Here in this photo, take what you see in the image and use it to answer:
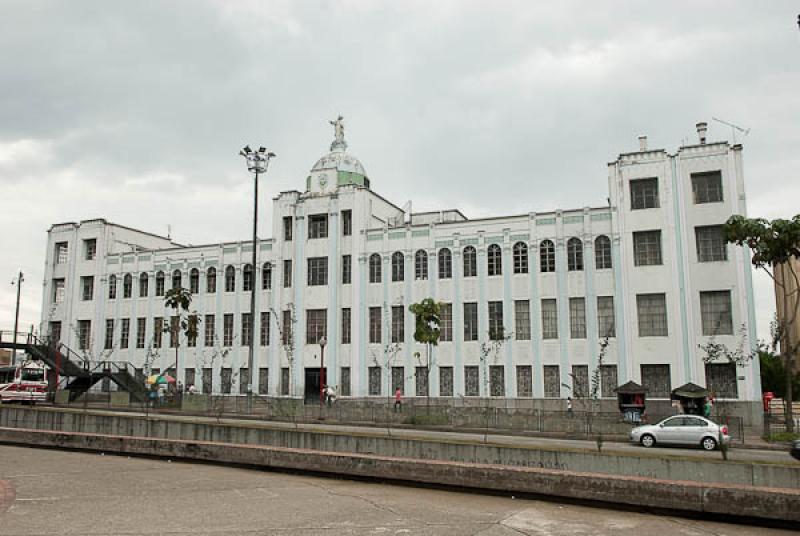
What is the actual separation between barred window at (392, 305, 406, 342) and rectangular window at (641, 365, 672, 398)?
14965mm

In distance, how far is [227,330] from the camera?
165 feet

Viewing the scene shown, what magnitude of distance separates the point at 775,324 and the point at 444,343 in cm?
1887

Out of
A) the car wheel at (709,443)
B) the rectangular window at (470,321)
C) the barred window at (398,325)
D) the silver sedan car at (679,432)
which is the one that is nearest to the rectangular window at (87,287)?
the barred window at (398,325)

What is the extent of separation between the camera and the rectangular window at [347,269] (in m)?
47.5

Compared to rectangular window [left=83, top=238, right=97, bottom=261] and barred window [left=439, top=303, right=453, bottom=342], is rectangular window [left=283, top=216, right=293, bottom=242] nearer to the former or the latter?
barred window [left=439, top=303, right=453, bottom=342]

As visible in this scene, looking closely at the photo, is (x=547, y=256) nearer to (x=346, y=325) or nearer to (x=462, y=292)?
(x=462, y=292)

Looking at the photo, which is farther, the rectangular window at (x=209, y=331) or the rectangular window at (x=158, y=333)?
the rectangular window at (x=158, y=333)

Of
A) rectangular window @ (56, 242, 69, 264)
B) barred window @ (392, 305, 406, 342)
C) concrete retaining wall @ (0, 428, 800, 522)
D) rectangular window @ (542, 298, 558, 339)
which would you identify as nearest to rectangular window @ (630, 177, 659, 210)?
rectangular window @ (542, 298, 558, 339)

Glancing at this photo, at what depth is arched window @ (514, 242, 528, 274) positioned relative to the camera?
42.8m

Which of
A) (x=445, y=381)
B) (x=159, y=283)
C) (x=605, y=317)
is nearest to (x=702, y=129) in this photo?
(x=605, y=317)

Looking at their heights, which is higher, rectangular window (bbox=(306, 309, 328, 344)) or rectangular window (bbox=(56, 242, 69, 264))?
rectangular window (bbox=(56, 242, 69, 264))

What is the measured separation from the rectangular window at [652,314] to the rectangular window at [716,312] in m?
2.06

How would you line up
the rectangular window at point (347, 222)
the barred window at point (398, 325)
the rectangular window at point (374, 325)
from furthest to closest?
1. the rectangular window at point (347, 222)
2. the rectangular window at point (374, 325)
3. the barred window at point (398, 325)

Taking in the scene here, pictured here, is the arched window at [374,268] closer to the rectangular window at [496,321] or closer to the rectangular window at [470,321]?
the rectangular window at [470,321]
